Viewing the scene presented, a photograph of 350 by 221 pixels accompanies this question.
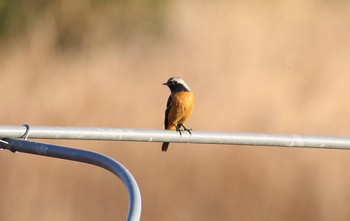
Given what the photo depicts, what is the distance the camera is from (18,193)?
26.1ft

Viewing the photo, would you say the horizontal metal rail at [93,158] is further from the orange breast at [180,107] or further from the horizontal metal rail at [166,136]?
the orange breast at [180,107]

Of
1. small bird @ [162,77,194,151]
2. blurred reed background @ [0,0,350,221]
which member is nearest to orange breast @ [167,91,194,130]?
small bird @ [162,77,194,151]

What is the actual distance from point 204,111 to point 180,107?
2885mm

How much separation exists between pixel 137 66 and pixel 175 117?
356 cm

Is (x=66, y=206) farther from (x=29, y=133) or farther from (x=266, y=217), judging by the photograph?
(x=29, y=133)

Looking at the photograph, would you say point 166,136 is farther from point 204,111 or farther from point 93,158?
point 204,111

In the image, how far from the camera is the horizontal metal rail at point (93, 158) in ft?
7.71

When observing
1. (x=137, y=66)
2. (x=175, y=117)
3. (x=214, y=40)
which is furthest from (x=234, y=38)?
(x=175, y=117)

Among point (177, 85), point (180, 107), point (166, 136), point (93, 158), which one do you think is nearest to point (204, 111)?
point (177, 85)

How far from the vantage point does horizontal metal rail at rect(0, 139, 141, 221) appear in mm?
2351

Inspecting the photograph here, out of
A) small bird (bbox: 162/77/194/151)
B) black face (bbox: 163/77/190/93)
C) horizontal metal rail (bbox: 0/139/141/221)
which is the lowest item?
horizontal metal rail (bbox: 0/139/141/221)

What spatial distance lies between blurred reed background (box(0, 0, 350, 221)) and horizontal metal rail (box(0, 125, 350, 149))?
176 inches

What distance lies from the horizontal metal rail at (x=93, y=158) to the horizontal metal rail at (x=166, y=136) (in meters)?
0.07

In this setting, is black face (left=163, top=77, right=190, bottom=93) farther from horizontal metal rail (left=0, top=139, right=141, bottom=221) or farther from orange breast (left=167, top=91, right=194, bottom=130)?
horizontal metal rail (left=0, top=139, right=141, bottom=221)
